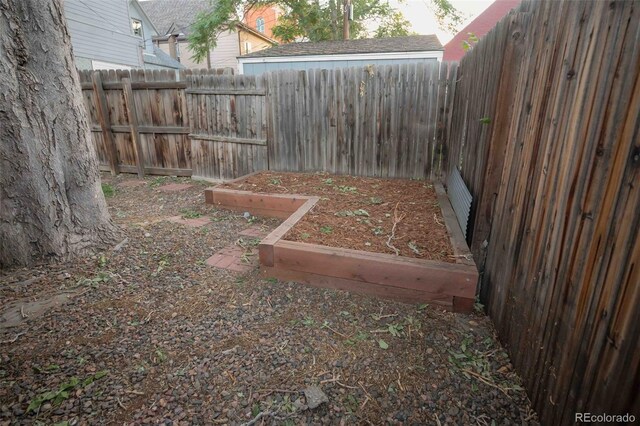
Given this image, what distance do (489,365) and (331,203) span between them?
2512 millimetres

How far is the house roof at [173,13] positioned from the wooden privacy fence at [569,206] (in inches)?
1176

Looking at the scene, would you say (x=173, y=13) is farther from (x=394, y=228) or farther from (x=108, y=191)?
(x=394, y=228)

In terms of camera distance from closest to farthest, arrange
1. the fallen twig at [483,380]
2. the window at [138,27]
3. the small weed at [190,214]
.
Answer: the fallen twig at [483,380] < the small weed at [190,214] < the window at [138,27]

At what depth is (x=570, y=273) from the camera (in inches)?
53.1

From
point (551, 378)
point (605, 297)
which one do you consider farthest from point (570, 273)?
point (551, 378)

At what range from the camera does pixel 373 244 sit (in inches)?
110

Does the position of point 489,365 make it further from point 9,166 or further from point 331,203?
point 9,166

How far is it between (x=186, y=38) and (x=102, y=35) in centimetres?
1099

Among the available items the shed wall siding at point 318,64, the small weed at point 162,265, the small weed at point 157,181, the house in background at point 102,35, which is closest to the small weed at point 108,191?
the small weed at point 157,181

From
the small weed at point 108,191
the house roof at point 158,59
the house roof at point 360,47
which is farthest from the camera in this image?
the house roof at point 158,59

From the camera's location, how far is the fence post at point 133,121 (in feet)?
21.3

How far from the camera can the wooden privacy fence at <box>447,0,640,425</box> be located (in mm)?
1081

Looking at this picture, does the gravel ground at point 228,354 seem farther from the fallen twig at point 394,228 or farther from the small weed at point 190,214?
the small weed at point 190,214

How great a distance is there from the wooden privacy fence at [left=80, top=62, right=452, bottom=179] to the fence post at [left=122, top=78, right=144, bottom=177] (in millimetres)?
20
